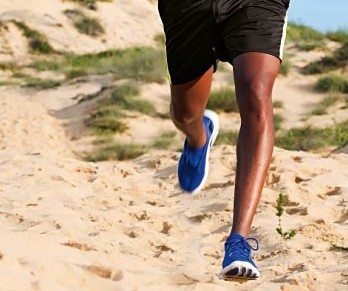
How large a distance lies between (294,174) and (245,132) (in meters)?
3.41

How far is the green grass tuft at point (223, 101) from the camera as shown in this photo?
1241 cm

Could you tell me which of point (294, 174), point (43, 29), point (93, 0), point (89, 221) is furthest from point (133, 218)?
point (93, 0)

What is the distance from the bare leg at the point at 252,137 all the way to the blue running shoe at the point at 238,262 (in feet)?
0.26

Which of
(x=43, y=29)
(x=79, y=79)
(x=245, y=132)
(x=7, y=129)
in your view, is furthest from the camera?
(x=43, y=29)

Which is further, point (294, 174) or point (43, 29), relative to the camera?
point (43, 29)

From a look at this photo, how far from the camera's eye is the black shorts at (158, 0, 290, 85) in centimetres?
352

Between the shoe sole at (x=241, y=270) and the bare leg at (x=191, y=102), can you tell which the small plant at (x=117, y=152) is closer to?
the bare leg at (x=191, y=102)

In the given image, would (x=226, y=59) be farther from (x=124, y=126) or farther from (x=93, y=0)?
(x=93, y=0)

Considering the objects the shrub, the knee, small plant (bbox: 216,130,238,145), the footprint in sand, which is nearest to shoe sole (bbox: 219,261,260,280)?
the knee

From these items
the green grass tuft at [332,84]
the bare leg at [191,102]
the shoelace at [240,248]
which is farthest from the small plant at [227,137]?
the shoelace at [240,248]

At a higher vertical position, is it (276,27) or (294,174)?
(276,27)

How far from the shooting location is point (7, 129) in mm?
11461

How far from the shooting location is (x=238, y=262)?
311 cm

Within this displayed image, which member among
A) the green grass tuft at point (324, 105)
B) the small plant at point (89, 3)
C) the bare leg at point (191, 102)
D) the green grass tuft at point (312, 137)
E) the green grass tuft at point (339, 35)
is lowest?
the small plant at point (89, 3)
